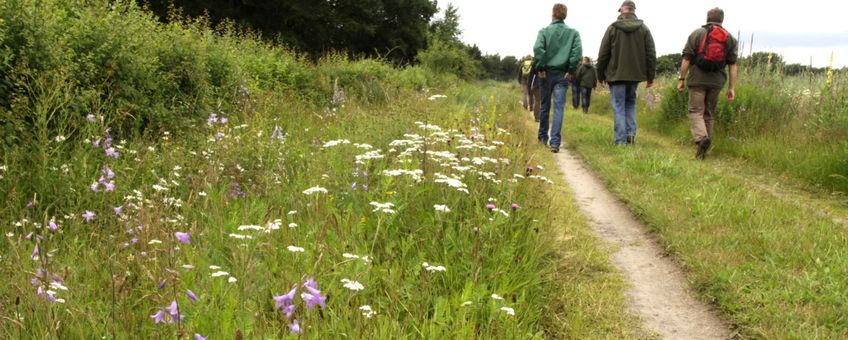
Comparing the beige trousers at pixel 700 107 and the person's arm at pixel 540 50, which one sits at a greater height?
the person's arm at pixel 540 50

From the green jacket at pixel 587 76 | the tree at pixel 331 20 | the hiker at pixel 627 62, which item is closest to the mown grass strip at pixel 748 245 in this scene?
the hiker at pixel 627 62

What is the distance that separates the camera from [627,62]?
896 centimetres

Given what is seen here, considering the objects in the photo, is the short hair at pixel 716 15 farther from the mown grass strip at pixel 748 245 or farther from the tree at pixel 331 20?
the tree at pixel 331 20

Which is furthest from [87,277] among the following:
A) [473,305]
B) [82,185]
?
[473,305]

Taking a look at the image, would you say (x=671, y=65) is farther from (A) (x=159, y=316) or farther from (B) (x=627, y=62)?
(A) (x=159, y=316)

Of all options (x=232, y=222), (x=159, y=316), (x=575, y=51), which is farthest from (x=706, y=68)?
(x=159, y=316)

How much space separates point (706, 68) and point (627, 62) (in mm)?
1195

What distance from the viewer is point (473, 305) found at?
2598 mm

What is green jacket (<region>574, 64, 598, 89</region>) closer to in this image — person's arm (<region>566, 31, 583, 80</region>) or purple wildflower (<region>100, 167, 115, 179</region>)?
person's arm (<region>566, 31, 583, 80</region>)

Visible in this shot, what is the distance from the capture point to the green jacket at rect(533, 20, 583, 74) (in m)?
8.83

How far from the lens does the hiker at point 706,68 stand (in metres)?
8.00

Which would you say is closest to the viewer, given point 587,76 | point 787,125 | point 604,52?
point 787,125

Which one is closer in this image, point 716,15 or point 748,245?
point 748,245

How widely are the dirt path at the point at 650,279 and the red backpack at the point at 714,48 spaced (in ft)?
10.8
